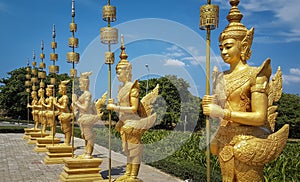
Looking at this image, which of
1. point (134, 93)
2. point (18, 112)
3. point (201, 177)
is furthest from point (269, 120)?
point (18, 112)

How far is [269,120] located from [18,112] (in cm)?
2608

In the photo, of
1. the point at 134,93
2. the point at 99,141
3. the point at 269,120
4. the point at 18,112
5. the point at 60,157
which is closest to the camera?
the point at 269,120

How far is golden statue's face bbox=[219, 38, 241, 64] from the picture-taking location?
9.30ft

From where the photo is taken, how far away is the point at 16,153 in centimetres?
1018

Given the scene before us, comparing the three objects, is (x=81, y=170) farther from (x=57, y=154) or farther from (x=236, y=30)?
(x=236, y=30)

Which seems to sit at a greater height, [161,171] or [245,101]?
[245,101]

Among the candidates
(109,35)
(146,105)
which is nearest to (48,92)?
(109,35)

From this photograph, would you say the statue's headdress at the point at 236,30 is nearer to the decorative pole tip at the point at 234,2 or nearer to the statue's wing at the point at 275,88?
the decorative pole tip at the point at 234,2

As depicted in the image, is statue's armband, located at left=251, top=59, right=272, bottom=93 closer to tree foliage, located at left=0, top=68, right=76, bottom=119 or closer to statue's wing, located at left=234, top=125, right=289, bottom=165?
statue's wing, located at left=234, top=125, right=289, bottom=165

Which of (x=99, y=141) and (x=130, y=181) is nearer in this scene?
(x=130, y=181)

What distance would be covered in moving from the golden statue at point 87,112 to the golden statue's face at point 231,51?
4316 mm

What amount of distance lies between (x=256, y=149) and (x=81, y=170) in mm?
4272

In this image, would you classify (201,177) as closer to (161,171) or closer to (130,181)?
(161,171)

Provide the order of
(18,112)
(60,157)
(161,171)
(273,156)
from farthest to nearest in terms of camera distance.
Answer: (18,112) → (60,157) → (161,171) → (273,156)
